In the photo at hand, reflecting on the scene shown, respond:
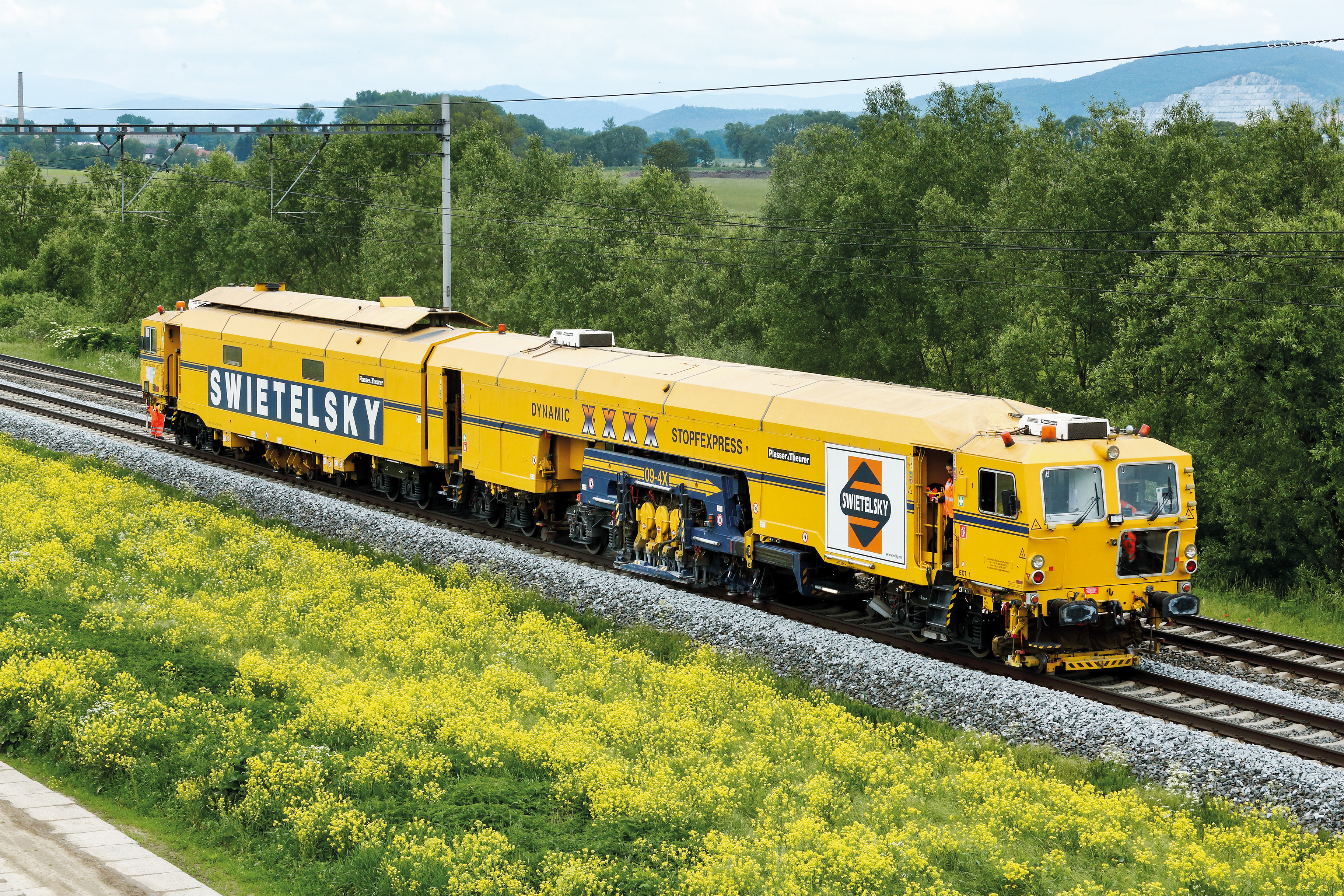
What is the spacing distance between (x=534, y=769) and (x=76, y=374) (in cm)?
4060

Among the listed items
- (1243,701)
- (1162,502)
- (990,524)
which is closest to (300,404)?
(990,524)

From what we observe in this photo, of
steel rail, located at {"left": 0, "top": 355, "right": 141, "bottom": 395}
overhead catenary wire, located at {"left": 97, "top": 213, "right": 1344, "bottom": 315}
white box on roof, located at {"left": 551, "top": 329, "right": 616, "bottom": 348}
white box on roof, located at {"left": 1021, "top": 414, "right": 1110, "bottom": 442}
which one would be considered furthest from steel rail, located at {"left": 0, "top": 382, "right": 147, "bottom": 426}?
white box on roof, located at {"left": 1021, "top": 414, "right": 1110, "bottom": 442}

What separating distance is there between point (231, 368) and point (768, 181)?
3004 cm

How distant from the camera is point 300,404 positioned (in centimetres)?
3216

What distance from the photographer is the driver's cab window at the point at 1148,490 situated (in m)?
18.3

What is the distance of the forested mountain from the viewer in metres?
28.1

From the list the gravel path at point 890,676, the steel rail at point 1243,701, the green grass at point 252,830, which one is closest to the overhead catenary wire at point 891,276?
the gravel path at point 890,676

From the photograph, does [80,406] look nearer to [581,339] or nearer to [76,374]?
[76,374]

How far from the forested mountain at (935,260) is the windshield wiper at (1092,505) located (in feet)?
37.5

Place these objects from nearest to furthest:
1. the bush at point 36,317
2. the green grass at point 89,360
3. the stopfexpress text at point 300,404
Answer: the stopfexpress text at point 300,404 → the green grass at point 89,360 → the bush at point 36,317

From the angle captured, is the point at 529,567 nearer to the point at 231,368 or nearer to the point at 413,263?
the point at 231,368

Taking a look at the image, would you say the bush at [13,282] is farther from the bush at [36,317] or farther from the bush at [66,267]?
the bush at [36,317]

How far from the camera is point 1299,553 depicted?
28.7 m

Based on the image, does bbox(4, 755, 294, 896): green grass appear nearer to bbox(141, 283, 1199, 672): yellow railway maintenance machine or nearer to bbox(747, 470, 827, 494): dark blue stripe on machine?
bbox(141, 283, 1199, 672): yellow railway maintenance machine
